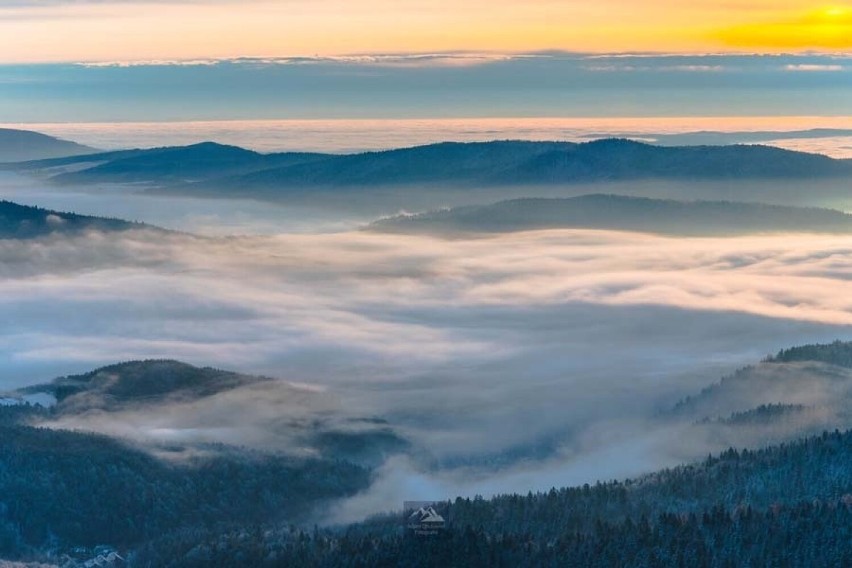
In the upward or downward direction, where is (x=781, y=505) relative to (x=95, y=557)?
upward

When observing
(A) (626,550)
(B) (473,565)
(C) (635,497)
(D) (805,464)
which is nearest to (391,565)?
(B) (473,565)

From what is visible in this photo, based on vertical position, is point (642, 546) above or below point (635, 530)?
below

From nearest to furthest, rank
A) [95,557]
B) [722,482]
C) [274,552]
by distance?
1. [274,552]
2. [722,482]
3. [95,557]

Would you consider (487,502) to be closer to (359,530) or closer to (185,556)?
(359,530)

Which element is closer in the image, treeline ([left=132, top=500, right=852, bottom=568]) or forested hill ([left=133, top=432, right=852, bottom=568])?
treeline ([left=132, top=500, right=852, bottom=568])

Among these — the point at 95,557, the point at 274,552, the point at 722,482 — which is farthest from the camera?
the point at 95,557

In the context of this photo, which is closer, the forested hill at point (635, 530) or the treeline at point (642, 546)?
the treeline at point (642, 546)

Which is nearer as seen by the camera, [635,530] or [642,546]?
[642,546]

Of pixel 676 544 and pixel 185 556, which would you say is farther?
pixel 185 556
